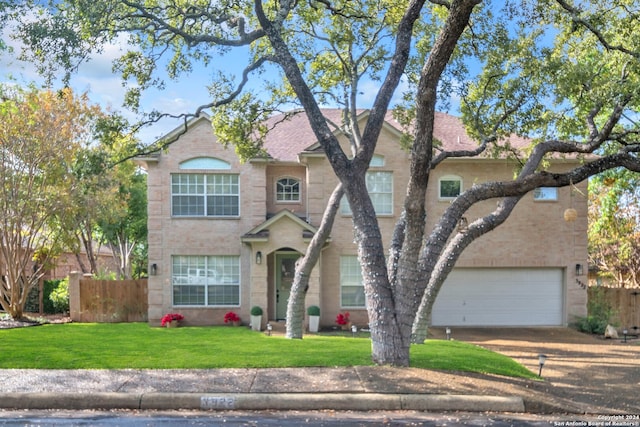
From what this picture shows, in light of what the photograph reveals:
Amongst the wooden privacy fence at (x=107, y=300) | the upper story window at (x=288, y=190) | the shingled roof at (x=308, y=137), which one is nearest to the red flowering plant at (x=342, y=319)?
the upper story window at (x=288, y=190)

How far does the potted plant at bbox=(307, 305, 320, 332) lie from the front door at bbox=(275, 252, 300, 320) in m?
2.11

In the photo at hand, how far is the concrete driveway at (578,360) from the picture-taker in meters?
9.85

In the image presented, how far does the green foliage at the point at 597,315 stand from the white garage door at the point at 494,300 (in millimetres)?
1072

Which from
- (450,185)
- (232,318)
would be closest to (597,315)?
(450,185)

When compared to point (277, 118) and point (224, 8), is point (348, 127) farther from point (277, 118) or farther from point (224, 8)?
point (277, 118)

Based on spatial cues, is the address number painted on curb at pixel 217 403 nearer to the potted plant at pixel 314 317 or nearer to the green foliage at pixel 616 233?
the potted plant at pixel 314 317

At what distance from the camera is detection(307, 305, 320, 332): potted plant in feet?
68.8

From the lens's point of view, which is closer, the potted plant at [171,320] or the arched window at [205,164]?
the potted plant at [171,320]

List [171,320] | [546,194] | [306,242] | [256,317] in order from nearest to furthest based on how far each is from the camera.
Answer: [256,317]
[306,242]
[171,320]
[546,194]

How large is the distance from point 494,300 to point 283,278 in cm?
764

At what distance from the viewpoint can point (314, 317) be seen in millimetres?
20984

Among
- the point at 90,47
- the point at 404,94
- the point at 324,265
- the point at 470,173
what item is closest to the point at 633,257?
the point at 470,173

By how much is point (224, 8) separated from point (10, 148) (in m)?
11.9

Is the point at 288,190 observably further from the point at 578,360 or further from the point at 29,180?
the point at 578,360
